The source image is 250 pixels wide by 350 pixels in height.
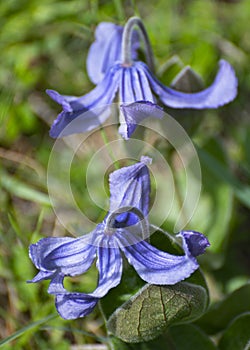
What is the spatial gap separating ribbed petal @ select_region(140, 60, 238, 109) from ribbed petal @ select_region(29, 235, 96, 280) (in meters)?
0.55

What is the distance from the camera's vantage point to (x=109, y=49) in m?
1.81

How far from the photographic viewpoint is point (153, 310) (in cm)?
129

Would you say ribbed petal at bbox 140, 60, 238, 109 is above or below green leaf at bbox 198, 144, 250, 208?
above

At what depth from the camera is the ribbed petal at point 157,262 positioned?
1206 mm

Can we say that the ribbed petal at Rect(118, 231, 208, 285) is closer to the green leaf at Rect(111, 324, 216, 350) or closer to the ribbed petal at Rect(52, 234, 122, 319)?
the ribbed petal at Rect(52, 234, 122, 319)

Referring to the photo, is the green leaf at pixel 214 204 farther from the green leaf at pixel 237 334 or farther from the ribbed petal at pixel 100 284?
the ribbed petal at pixel 100 284

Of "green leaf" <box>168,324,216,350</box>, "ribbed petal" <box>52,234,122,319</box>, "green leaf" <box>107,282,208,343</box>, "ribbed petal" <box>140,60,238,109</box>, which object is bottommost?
"green leaf" <box>168,324,216,350</box>

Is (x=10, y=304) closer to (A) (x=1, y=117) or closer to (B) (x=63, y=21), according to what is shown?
(A) (x=1, y=117)

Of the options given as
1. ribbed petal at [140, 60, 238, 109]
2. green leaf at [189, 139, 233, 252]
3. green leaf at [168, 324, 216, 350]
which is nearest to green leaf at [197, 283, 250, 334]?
green leaf at [168, 324, 216, 350]

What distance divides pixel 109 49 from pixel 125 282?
0.78m

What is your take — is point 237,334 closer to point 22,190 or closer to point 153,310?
point 153,310

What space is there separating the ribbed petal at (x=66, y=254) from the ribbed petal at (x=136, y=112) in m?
0.27

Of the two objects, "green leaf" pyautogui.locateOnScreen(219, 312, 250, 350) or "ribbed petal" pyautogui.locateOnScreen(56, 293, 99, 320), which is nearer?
"ribbed petal" pyautogui.locateOnScreen(56, 293, 99, 320)

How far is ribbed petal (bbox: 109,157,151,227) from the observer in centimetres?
126
